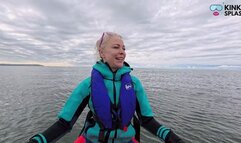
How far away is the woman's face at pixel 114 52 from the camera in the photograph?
3.17 meters

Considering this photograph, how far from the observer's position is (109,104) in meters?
3.07

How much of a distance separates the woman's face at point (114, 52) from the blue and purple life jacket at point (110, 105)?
32 cm

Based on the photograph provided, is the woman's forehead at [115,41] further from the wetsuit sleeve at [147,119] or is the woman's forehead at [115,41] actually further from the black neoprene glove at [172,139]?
the black neoprene glove at [172,139]

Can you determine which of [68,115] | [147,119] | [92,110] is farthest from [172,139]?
[68,115]

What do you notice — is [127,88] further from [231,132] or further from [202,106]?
[202,106]

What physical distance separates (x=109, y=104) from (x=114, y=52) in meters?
0.95

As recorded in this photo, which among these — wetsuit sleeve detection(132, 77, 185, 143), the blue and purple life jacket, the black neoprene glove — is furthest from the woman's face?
the black neoprene glove

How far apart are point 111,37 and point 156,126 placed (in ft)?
6.15

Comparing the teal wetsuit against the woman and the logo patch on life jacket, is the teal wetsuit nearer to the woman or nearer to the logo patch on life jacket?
the woman

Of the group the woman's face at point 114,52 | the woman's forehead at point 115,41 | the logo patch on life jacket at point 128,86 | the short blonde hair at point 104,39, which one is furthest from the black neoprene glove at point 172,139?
the short blonde hair at point 104,39

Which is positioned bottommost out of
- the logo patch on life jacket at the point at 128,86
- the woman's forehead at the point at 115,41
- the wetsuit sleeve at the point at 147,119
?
the wetsuit sleeve at the point at 147,119

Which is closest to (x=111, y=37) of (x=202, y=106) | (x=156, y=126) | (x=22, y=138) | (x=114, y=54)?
(x=114, y=54)

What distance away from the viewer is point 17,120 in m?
13.0

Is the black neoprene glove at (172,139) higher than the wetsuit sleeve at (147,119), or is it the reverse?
the wetsuit sleeve at (147,119)
